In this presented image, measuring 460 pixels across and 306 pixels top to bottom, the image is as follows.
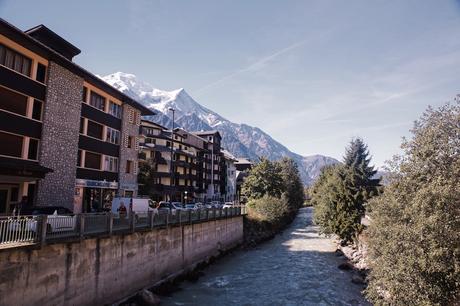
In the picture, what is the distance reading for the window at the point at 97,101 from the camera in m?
38.8

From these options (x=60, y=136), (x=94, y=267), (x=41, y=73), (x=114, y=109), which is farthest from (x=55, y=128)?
(x=94, y=267)

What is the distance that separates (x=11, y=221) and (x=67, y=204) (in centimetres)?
2003

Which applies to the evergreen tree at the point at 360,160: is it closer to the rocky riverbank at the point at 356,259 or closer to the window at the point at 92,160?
the rocky riverbank at the point at 356,259

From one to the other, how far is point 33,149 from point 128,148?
51.7 ft

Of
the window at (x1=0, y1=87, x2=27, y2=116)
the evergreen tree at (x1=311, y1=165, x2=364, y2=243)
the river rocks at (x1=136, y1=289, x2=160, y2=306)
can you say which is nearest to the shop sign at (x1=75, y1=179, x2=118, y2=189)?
the window at (x1=0, y1=87, x2=27, y2=116)

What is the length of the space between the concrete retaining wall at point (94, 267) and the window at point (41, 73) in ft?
50.9

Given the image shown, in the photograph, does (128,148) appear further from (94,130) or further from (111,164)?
(94,130)

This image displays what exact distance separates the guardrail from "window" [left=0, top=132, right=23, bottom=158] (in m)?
A: 10.9

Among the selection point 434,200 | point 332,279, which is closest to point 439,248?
point 434,200

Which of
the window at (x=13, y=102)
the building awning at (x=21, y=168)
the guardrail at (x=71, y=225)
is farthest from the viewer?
the window at (x=13, y=102)

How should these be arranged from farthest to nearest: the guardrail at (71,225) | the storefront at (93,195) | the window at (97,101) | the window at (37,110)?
the window at (97,101) < the storefront at (93,195) < the window at (37,110) < the guardrail at (71,225)

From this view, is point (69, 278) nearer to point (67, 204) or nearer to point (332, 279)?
point (67, 204)

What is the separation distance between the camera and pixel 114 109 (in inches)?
1703

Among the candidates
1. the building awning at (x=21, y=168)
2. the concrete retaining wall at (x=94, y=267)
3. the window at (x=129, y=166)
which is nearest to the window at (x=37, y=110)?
the building awning at (x=21, y=168)
